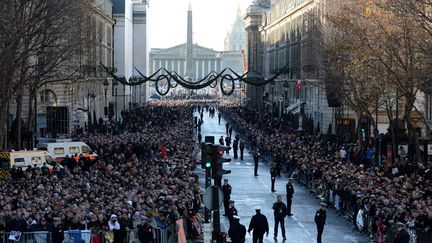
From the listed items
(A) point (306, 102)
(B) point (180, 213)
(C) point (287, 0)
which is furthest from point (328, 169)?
(C) point (287, 0)

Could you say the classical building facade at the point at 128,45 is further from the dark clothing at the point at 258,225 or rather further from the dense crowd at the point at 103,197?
the dark clothing at the point at 258,225

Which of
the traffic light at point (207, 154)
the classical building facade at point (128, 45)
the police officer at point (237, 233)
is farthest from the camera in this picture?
the classical building facade at point (128, 45)

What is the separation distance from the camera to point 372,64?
4841 centimetres

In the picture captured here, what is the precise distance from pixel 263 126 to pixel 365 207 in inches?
2026

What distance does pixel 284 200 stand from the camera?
1577 inches

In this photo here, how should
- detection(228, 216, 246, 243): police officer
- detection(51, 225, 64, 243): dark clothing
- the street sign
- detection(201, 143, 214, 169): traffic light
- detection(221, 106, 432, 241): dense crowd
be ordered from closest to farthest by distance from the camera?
the street sign
detection(201, 143, 214, 169): traffic light
detection(51, 225, 64, 243): dark clothing
detection(228, 216, 246, 243): police officer
detection(221, 106, 432, 241): dense crowd

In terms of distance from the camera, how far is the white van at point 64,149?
158 ft

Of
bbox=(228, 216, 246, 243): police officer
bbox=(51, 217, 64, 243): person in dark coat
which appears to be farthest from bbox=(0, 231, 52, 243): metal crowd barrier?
bbox=(228, 216, 246, 243): police officer

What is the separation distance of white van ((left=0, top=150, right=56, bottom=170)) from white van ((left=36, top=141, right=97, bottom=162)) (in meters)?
5.02

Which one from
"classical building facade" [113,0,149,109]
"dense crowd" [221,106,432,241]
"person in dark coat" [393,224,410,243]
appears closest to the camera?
"person in dark coat" [393,224,410,243]

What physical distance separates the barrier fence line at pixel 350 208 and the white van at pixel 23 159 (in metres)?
10.3

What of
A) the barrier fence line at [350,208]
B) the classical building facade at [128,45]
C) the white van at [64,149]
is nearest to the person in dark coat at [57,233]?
the barrier fence line at [350,208]

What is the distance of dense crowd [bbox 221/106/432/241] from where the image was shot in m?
26.8

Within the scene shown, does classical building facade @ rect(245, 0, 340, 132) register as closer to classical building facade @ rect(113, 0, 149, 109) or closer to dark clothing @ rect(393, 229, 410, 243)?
classical building facade @ rect(113, 0, 149, 109)
